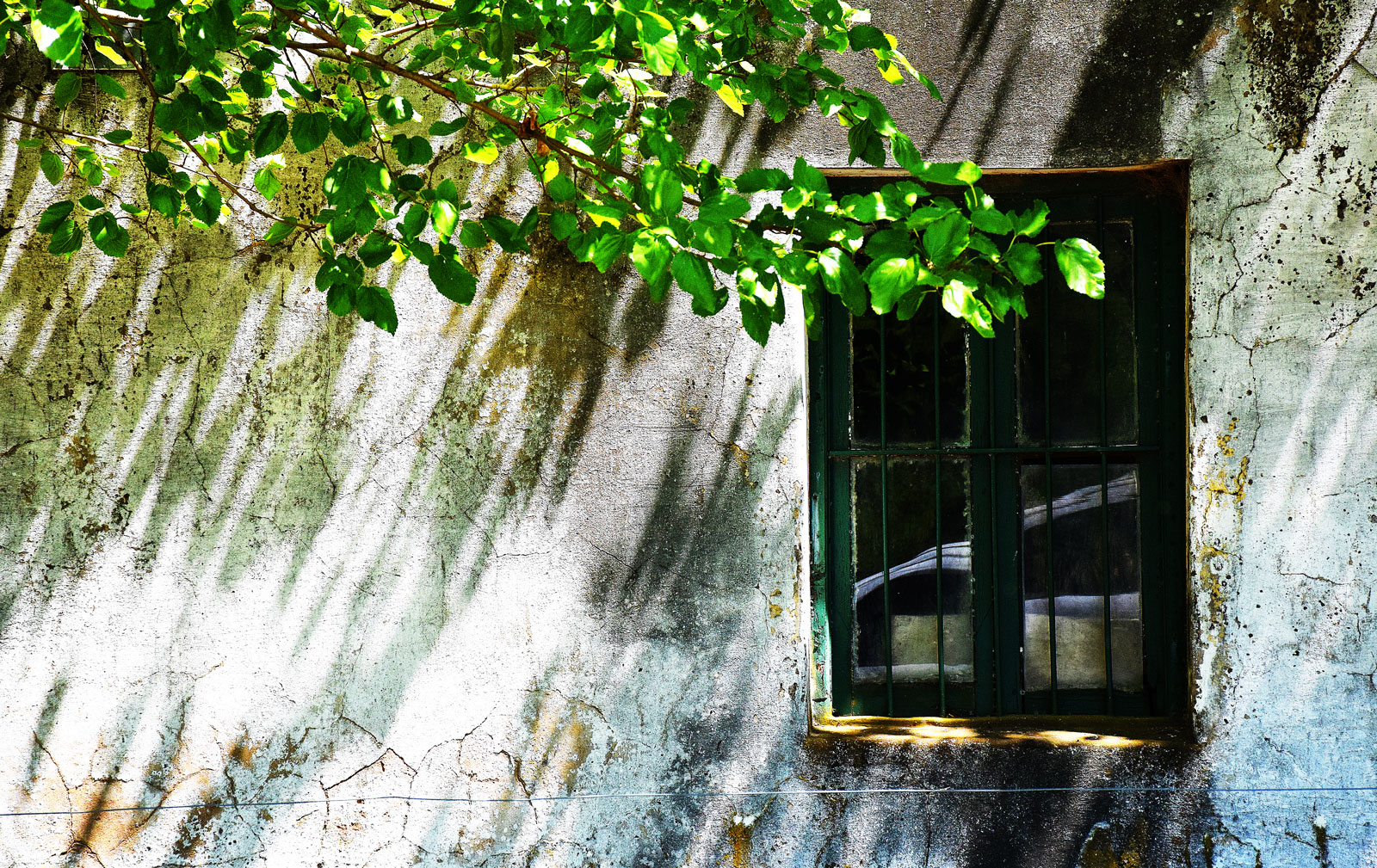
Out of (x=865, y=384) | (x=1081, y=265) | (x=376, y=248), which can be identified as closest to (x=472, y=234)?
(x=376, y=248)

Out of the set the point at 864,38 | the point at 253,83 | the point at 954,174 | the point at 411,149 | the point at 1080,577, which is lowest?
the point at 1080,577

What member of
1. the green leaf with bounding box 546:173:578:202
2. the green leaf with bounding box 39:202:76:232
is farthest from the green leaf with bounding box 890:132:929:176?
the green leaf with bounding box 39:202:76:232

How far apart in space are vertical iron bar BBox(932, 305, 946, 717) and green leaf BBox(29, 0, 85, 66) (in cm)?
246

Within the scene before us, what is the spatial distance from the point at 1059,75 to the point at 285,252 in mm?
2539

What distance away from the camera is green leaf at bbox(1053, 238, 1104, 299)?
1.64 meters

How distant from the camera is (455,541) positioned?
3016mm

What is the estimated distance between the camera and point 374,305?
6.93 feet

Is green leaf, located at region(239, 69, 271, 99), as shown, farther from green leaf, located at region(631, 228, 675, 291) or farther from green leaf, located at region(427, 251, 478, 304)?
green leaf, located at region(631, 228, 675, 291)

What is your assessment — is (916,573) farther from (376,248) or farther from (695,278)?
(376,248)

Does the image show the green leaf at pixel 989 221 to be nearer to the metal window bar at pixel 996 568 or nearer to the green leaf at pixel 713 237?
the green leaf at pixel 713 237

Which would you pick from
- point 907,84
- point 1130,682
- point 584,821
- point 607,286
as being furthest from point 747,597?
point 907,84

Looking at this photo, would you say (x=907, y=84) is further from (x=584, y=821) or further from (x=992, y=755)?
(x=584, y=821)

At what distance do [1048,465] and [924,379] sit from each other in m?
0.49

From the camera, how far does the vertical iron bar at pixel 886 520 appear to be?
10.3 feet
